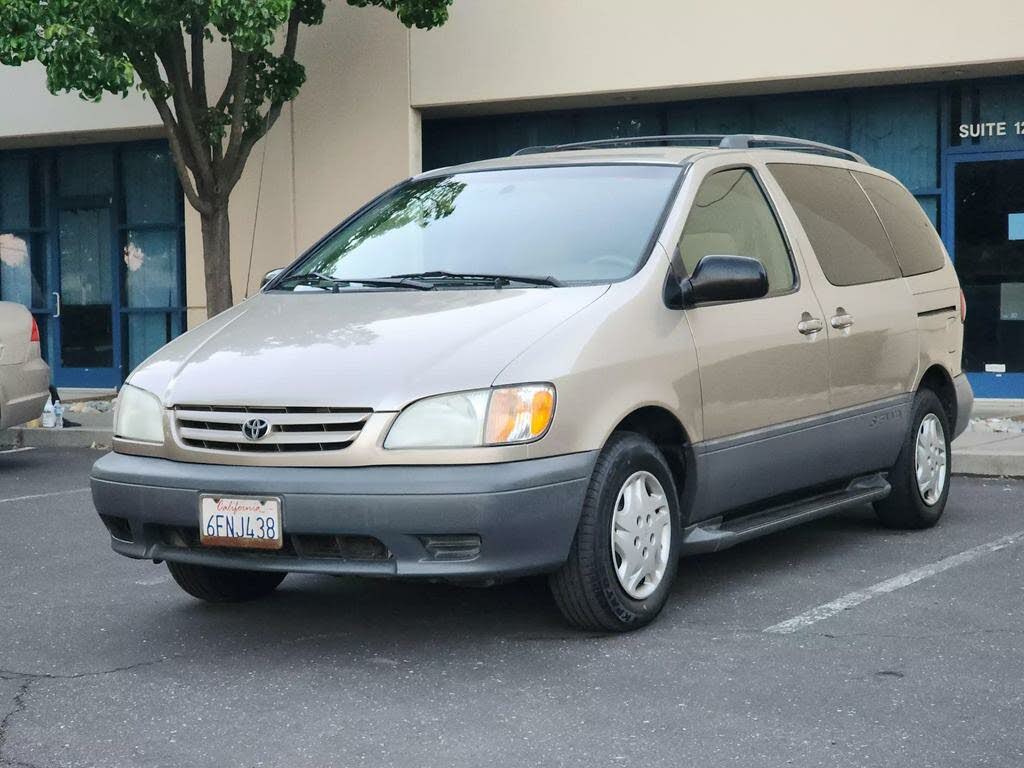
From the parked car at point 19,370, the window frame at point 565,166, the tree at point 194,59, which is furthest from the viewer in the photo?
the tree at point 194,59

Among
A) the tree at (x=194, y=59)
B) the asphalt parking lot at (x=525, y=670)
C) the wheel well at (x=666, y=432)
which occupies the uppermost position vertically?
the tree at (x=194, y=59)

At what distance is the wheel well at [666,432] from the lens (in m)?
5.38

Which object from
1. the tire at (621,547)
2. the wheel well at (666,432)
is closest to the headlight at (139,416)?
the tire at (621,547)

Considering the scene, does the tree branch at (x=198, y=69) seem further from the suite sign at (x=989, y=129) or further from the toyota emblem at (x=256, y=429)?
the toyota emblem at (x=256, y=429)

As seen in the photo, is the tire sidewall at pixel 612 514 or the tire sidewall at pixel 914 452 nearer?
the tire sidewall at pixel 612 514

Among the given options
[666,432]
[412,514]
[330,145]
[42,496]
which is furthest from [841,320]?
[330,145]

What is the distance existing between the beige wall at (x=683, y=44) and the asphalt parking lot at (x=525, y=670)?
25.3 ft

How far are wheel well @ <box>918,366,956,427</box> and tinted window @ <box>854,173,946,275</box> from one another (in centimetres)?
50

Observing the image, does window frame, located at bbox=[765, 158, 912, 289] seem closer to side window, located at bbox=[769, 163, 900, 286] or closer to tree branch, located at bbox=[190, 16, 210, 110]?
side window, located at bbox=[769, 163, 900, 286]

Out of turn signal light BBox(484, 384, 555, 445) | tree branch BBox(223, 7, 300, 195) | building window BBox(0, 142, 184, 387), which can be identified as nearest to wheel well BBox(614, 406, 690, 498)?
turn signal light BBox(484, 384, 555, 445)

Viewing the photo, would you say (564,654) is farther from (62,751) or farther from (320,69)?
(320,69)

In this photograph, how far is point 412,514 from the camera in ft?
15.3

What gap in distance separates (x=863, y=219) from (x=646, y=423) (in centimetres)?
226

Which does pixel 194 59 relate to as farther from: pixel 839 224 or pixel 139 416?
pixel 139 416
